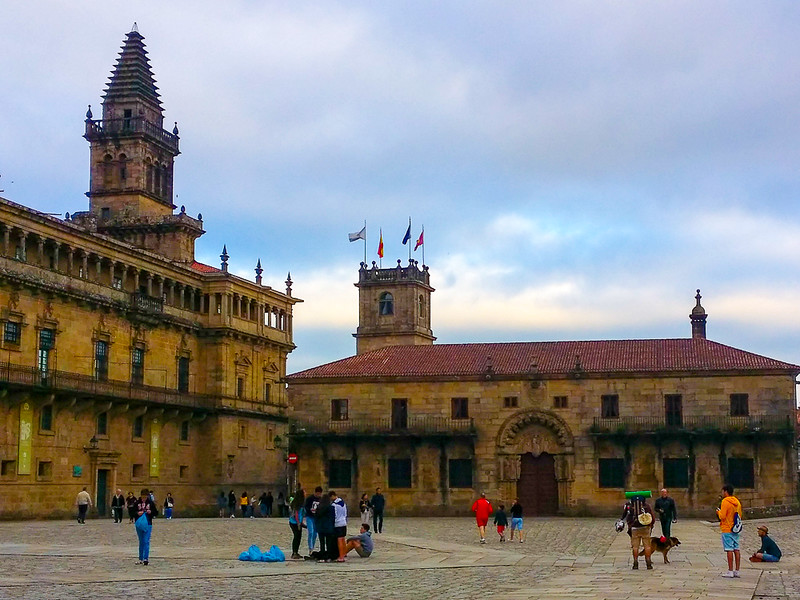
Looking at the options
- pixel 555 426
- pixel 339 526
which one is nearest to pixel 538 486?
pixel 555 426

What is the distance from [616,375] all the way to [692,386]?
3.15 m

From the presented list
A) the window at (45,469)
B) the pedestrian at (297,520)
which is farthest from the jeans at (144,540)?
the window at (45,469)

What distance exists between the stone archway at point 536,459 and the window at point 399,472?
157 inches

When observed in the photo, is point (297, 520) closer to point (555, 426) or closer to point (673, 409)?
point (555, 426)

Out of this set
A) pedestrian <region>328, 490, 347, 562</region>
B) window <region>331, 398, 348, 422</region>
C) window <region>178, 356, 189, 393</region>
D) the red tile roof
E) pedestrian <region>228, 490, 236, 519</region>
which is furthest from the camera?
the red tile roof

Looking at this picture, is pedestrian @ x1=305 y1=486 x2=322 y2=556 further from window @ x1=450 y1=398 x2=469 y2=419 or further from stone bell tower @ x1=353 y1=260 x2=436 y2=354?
stone bell tower @ x1=353 y1=260 x2=436 y2=354

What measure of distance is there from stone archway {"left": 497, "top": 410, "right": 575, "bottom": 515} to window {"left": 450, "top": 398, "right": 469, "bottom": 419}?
1.79 metres

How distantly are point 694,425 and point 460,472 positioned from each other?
10.0 meters

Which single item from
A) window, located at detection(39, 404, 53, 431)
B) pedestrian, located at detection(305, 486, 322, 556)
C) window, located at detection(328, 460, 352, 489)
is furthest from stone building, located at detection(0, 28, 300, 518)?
pedestrian, located at detection(305, 486, 322, 556)

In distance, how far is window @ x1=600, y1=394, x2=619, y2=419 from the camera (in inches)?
2064

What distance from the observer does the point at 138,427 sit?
2140 inches

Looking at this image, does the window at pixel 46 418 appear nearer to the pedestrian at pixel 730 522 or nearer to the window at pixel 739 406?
the window at pixel 739 406

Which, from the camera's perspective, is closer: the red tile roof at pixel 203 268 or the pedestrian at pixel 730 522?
the pedestrian at pixel 730 522

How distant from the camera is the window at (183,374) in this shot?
58250 millimetres
